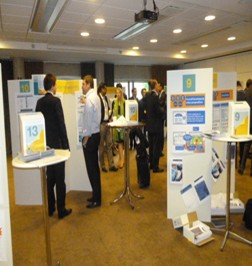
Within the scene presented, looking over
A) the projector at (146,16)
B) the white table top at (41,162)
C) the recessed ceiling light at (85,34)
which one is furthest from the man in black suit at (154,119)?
the white table top at (41,162)

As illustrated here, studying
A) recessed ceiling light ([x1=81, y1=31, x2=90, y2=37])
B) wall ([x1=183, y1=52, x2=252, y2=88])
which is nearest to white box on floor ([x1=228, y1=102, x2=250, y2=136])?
recessed ceiling light ([x1=81, y1=31, x2=90, y2=37])

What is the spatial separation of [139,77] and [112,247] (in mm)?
8310

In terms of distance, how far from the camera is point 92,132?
10.8ft

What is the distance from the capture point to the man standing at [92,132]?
326 centimetres

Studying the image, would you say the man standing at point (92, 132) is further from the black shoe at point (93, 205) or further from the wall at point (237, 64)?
the wall at point (237, 64)

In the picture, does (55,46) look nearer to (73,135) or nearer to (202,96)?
(73,135)

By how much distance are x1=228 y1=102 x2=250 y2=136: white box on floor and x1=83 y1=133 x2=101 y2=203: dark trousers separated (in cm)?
161

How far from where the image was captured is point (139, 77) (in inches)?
402

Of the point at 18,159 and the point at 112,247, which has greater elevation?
the point at 18,159

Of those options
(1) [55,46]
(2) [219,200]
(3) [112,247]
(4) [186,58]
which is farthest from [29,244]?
(4) [186,58]

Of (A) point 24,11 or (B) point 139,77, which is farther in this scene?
(B) point 139,77

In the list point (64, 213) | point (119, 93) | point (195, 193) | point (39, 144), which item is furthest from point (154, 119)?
point (39, 144)

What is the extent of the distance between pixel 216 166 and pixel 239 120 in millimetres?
871

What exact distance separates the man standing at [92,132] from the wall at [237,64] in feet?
20.6
